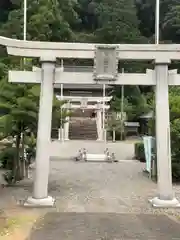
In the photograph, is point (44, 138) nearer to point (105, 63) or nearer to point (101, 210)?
point (101, 210)

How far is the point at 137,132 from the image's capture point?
129 ft

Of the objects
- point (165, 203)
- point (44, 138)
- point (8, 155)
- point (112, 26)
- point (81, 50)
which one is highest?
point (112, 26)

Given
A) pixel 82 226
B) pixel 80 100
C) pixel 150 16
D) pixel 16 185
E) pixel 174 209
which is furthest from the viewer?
pixel 150 16

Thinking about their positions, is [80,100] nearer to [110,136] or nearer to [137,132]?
[110,136]

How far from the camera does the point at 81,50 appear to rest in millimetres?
9688

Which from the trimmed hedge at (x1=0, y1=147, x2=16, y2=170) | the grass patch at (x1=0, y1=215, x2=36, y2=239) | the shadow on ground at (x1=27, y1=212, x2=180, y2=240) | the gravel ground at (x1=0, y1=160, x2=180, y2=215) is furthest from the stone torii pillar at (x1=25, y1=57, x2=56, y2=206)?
the trimmed hedge at (x1=0, y1=147, x2=16, y2=170)

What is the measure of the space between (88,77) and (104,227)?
3805 millimetres

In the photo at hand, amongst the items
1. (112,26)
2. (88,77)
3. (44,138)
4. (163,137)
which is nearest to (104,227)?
(44,138)

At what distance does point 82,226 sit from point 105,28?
4220 cm

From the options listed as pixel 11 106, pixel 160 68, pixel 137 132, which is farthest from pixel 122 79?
pixel 137 132

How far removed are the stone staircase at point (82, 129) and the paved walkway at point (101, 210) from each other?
777 inches

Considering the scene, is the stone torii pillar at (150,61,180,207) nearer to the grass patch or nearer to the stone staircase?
the grass patch

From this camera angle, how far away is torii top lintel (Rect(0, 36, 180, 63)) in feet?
31.6

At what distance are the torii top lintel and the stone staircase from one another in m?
25.6
